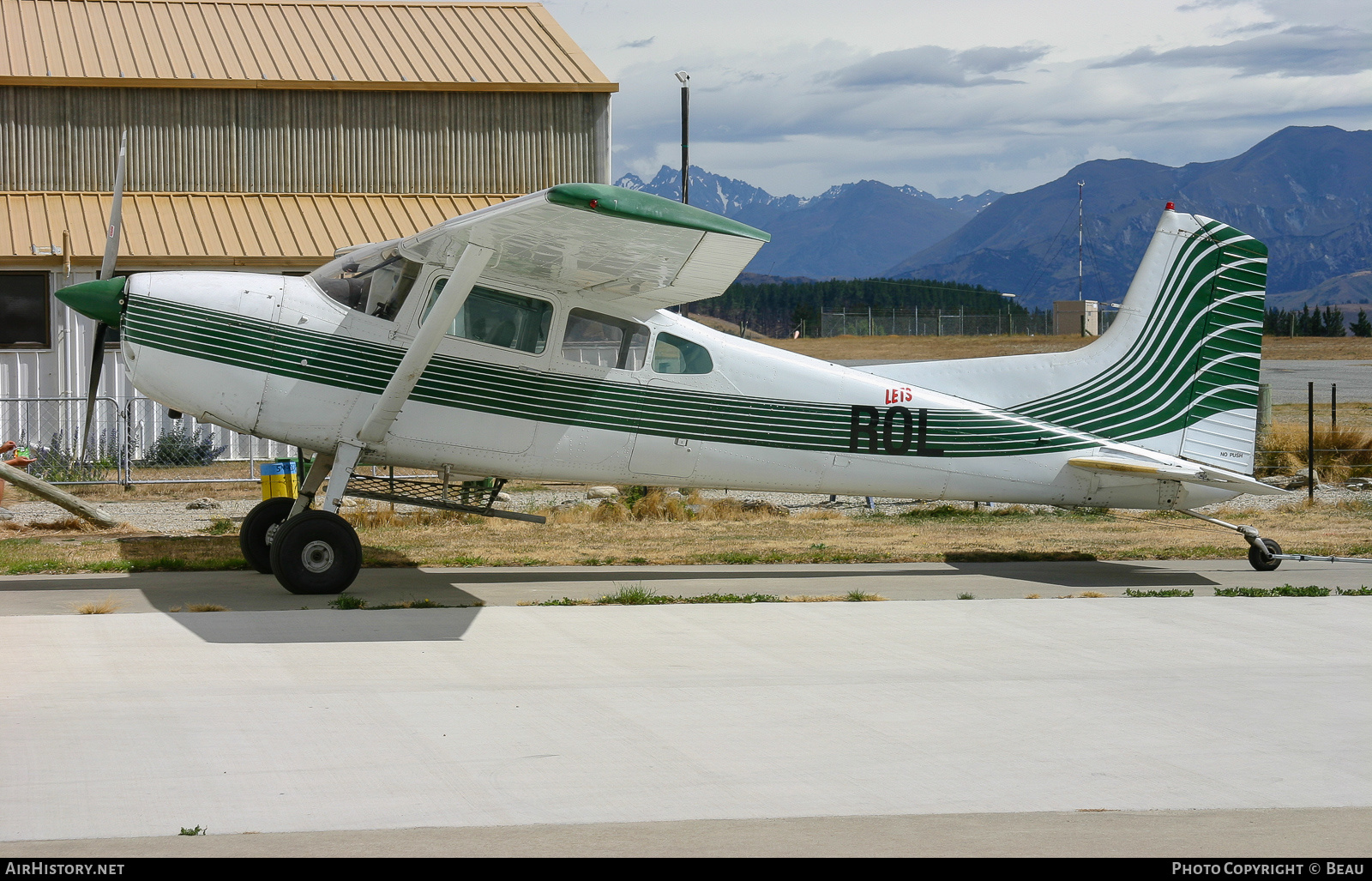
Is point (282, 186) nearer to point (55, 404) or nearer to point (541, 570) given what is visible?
point (55, 404)

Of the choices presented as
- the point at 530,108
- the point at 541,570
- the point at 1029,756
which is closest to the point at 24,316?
the point at 530,108

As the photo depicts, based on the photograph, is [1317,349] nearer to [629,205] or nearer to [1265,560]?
[1265,560]

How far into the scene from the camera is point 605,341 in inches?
390

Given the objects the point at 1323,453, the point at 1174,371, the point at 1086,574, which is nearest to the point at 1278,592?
the point at 1086,574

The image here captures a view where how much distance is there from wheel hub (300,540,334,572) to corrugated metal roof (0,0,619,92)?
14150 mm

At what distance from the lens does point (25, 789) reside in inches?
179

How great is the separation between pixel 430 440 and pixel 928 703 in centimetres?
484

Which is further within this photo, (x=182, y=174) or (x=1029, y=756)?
(x=182, y=174)

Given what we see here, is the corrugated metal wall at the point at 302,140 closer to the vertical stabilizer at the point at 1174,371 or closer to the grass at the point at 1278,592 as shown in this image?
the vertical stabilizer at the point at 1174,371

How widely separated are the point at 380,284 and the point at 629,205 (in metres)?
3.03

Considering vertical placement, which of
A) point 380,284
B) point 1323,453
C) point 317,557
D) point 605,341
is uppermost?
point 380,284

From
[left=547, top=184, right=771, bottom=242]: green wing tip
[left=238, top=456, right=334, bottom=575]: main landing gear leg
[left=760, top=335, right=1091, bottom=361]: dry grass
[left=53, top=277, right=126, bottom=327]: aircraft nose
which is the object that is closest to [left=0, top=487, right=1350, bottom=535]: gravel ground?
[left=238, top=456, right=334, bottom=575]: main landing gear leg

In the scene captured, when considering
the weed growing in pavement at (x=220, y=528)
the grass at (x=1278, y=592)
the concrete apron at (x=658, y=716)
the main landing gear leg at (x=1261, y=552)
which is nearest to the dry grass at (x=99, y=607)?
the concrete apron at (x=658, y=716)
